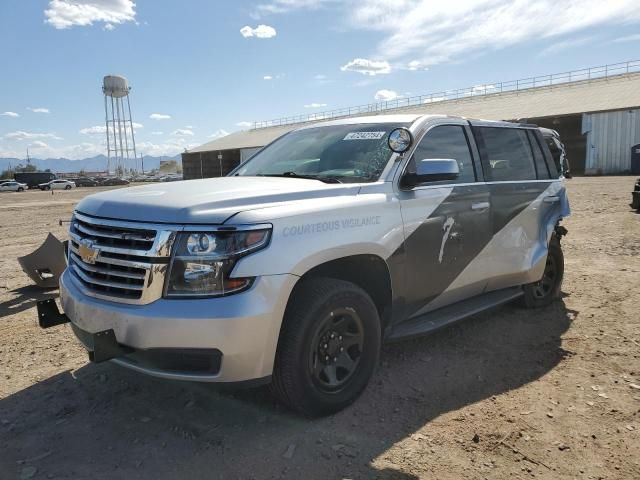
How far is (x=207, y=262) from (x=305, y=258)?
21.8 inches

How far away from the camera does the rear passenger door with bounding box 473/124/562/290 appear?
14.6 feet

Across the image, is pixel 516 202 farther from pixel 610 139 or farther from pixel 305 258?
pixel 610 139

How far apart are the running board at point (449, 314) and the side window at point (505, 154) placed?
1041mm

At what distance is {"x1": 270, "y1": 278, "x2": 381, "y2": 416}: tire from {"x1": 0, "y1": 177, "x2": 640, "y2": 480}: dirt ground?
18 centimetres

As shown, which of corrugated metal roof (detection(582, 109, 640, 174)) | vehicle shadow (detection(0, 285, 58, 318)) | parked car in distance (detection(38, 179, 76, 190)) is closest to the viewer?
vehicle shadow (detection(0, 285, 58, 318))

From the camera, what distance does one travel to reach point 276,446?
295 centimetres

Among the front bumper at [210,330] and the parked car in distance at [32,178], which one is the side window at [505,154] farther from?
the parked car in distance at [32,178]

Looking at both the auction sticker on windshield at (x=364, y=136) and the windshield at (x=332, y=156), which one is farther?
the auction sticker on windshield at (x=364, y=136)

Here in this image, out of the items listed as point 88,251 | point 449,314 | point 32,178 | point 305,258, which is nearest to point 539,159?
point 449,314

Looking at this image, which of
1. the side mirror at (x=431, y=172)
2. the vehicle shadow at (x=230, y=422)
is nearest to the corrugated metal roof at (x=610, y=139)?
the vehicle shadow at (x=230, y=422)

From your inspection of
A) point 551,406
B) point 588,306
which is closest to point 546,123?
point 588,306

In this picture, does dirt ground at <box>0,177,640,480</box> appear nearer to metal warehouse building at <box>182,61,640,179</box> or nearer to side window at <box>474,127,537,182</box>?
side window at <box>474,127,537,182</box>

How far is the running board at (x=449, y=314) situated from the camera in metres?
3.71

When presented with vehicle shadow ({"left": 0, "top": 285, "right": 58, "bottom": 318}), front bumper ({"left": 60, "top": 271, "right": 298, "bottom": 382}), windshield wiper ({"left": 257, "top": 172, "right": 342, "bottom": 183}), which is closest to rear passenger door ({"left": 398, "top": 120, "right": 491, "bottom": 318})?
windshield wiper ({"left": 257, "top": 172, "right": 342, "bottom": 183})
